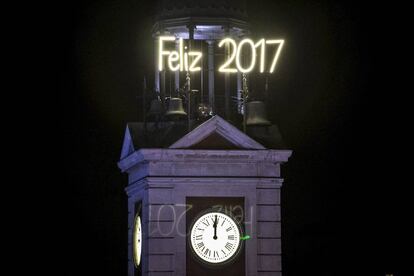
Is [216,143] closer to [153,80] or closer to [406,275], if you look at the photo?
[153,80]

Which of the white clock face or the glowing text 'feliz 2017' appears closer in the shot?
the white clock face

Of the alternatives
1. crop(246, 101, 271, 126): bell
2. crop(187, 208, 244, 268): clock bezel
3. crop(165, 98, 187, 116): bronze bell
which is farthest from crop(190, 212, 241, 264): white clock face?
crop(165, 98, 187, 116): bronze bell

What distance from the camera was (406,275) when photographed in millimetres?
43219

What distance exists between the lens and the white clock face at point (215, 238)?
3428cm

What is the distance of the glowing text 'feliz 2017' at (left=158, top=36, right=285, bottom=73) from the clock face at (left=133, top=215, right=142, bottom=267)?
3.73m

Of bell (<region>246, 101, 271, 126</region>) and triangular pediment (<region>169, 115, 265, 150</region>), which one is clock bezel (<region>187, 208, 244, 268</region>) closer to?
triangular pediment (<region>169, 115, 265, 150</region>)

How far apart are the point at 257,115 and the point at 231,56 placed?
5.35ft

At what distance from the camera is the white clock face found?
3428 centimetres

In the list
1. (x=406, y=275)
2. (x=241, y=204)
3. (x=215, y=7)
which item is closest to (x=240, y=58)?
(x=215, y=7)

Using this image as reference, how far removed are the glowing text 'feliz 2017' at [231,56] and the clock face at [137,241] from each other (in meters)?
3.73

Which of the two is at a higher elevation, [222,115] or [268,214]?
[222,115]

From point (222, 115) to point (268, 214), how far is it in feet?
9.33

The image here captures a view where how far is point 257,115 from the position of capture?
35.2 meters

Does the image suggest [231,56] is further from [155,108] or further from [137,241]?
[137,241]
